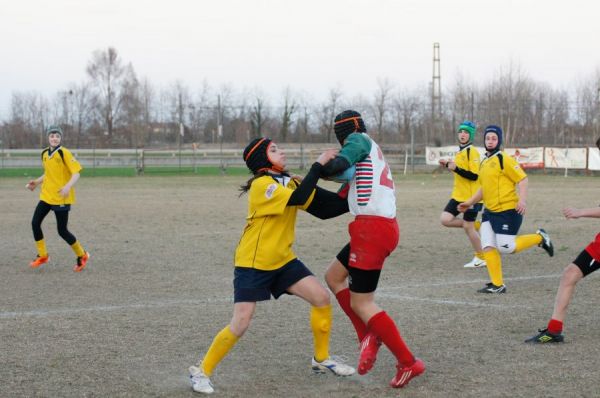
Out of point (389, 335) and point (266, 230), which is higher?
point (266, 230)

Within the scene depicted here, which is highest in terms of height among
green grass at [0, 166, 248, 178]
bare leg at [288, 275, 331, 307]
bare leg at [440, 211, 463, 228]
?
bare leg at [288, 275, 331, 307]

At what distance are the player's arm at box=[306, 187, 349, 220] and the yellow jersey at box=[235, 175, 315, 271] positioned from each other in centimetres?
10

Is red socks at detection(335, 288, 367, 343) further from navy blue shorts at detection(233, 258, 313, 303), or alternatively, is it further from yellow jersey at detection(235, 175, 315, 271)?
yellow jersey at detection(235, 175, 315, 271)

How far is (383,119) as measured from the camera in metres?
58.7

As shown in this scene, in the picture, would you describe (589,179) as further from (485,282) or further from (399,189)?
(485,282)

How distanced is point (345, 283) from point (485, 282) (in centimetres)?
428

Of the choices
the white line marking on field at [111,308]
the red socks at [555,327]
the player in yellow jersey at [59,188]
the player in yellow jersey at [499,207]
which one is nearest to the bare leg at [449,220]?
the player in yellow jersey at [499,207]

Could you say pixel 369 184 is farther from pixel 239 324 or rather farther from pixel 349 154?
pixel 239 324

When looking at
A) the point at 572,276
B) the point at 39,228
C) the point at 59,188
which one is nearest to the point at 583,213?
the point at 572,276

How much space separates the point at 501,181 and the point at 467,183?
2.17 m

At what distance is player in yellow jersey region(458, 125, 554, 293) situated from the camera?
9000mm

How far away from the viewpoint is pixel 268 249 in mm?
5438

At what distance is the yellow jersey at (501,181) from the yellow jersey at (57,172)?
5.83m

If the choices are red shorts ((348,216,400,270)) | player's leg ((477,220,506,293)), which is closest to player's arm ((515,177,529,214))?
player's leg ((477,220,506,293))
